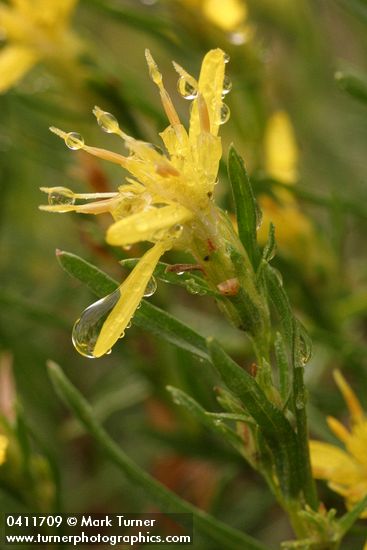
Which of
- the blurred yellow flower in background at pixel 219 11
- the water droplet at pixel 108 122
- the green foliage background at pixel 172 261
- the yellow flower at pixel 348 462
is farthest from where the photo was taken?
the blurred yellow flower in background at pixel 219 11

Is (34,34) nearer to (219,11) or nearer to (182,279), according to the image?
(219,11)

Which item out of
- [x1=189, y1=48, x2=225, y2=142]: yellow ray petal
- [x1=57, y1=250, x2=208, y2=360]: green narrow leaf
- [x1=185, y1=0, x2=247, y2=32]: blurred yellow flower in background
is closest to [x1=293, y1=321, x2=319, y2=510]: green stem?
[x1=57, y1=250, x2=208, y2=360]: green narrow leaf

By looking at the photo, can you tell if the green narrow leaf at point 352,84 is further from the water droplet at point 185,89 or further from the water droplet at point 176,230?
the water droplet at point 176,230

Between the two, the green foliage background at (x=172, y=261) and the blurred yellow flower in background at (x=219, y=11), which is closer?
the green foliage background at (x=172, y=261)

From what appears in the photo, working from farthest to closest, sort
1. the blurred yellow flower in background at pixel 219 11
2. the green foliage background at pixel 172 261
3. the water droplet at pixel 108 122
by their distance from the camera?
1. the blurred yellow flower in background at pixel 219 11
2. the green foliage background at pixel 172 261
3. the water droplet at pixel 108 122

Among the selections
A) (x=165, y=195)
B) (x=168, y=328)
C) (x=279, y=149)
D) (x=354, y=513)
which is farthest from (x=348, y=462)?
(x=279, y=149)

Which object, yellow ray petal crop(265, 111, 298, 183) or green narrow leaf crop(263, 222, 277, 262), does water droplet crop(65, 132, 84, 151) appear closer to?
green narrow leaf crop(263, 222, 277, 262)

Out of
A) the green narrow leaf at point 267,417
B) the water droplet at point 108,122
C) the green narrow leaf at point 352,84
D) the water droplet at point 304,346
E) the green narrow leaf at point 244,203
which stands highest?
the green narrow leaf at point 352,84

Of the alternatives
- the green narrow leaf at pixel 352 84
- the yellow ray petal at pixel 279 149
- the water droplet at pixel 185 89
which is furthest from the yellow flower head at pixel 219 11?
the water droplet at pixel 185 89

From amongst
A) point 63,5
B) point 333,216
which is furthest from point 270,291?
point 63,5
